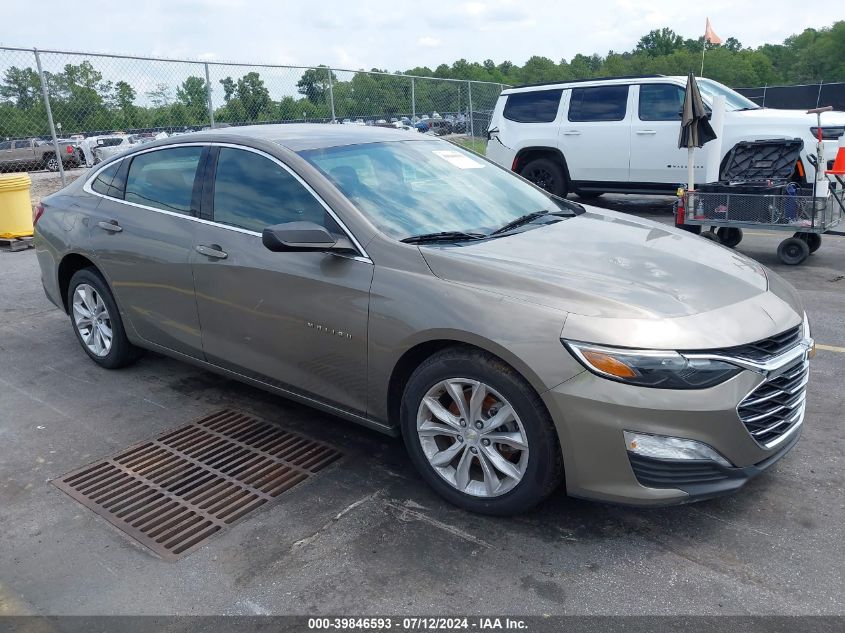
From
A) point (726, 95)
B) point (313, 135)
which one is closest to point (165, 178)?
point (313, 135)

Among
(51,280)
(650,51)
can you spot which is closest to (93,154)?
(51,280)

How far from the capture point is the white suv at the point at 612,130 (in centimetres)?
990

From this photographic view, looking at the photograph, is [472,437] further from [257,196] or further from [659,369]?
[257,196]

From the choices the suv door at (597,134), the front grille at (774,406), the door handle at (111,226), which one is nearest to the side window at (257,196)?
the door handle at (111,226)

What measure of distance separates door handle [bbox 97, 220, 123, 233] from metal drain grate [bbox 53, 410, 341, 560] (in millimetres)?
1346

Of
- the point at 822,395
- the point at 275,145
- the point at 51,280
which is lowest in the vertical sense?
the point at 822,395

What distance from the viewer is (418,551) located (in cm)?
286

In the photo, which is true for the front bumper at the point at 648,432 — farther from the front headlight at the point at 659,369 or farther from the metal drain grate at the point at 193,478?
the metal drain grate at the point at 193,478

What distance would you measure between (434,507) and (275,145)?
2.06 metres

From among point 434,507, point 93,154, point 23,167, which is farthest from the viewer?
point 93,154

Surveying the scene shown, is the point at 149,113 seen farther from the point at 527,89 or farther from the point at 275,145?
the point at 275,145

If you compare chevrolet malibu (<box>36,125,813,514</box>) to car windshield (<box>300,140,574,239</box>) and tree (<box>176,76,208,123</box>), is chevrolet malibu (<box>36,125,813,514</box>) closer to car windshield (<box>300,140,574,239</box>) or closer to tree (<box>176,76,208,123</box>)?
car windshield (<box>300,140,574,239</box>)

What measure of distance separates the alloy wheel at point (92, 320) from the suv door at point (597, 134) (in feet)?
27.0

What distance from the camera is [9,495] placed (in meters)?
3.41
